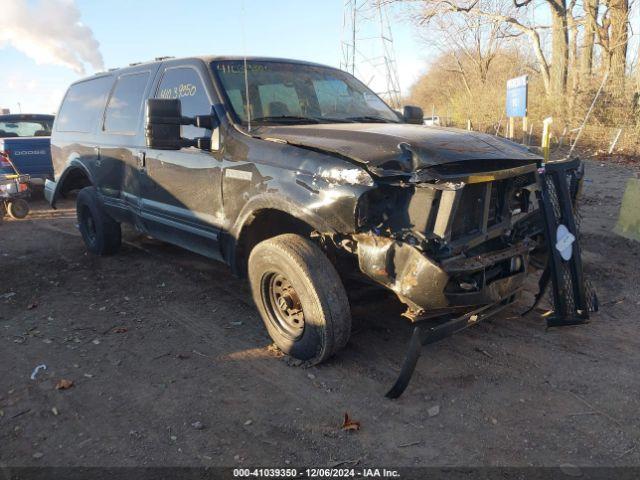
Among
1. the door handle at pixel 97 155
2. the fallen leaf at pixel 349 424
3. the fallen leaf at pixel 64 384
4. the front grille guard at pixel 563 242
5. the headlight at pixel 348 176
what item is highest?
the door handle at pixel 97 155

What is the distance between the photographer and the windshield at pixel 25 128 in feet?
35.8

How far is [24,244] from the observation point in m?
7.05

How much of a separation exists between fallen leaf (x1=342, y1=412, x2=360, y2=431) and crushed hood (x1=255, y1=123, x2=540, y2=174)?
1415 mm

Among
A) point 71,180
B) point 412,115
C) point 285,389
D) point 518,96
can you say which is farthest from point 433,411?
point 518,96

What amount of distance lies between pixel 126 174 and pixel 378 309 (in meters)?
2.87

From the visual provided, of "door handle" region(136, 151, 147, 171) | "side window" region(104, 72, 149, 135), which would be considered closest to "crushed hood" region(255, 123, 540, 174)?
"door handle" region(136, 151, 147, 171)

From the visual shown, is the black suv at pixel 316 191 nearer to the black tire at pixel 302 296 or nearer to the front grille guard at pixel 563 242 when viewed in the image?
the black tire at pixel 302 296

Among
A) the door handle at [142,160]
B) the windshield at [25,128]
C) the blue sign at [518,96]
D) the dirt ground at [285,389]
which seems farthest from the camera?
the blue sign at [518,96]

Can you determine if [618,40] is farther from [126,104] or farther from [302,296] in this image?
[302,296]

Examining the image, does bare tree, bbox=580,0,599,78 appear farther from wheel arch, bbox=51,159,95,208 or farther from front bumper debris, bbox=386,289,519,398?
front bumper debris, bbox=386,289,519,398

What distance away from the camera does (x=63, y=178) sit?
6363 mm

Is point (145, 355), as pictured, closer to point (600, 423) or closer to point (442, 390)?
point (442, 390)

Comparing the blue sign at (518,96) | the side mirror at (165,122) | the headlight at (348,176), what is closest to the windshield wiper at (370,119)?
the side mirror at (165,122)

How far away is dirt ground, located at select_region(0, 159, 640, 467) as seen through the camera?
264 centimetres
